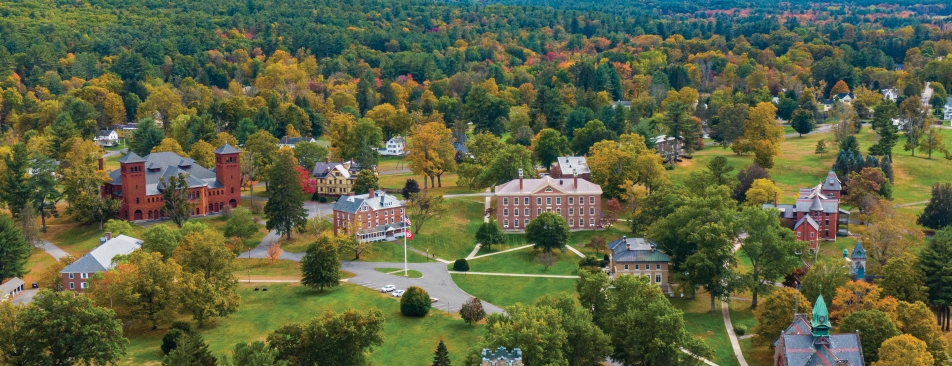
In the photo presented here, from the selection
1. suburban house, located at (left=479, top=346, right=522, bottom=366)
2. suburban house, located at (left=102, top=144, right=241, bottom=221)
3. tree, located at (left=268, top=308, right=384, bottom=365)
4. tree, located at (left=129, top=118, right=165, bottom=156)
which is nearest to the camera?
suburban house, located at (left=479, top=346, right=522, bottom=366)

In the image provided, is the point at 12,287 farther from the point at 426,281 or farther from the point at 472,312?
the point at 472,312

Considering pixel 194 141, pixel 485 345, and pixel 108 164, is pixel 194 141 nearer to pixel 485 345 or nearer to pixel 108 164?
pixel 108 164

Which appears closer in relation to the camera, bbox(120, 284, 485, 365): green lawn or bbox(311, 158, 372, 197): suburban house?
bbox(120, 284, 485, 365): green lawn

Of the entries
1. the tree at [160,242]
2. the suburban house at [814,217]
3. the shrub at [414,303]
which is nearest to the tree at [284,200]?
the tree at [160,242]

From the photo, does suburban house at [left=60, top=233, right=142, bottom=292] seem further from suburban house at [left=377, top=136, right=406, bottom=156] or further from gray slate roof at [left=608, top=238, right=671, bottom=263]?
suburban house at [left=377, top=136, right=406, bottom=156]

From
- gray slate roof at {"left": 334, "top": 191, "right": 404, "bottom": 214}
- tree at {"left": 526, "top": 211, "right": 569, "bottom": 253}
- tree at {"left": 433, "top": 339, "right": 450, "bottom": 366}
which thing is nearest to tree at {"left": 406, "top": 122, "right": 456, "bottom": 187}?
gray slate roof at {"left": 334, "top": 191, "right": 404, "bottom": 214}

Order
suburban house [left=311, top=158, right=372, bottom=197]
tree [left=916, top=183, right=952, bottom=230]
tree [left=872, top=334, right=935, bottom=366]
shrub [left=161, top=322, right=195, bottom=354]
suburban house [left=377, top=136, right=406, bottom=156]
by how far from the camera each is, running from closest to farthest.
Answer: tree [left=872, top=334, right=935, bottom=366] → shrub [left=161, top=322, right=195, bottom=354] → tree [left=916, top=183, right=952, bottom=230] → suburban house [left=311, top=158, right=372, bottom=197] → suburban house [left=377, top=136, right=406, bottom=156]

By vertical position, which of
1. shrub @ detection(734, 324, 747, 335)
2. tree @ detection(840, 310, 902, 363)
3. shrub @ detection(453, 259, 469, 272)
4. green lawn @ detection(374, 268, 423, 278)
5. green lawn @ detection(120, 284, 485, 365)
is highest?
tree @ detection(840, 310, 902, 363)

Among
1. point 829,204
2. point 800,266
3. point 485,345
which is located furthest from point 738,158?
point 485,345
